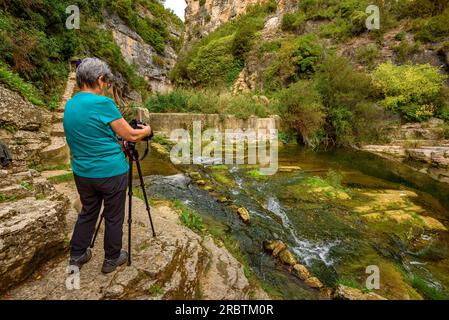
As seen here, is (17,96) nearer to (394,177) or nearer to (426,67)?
(394,177)

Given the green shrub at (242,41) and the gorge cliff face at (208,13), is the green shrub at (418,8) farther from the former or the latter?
the gorge cliff face at (208,13)

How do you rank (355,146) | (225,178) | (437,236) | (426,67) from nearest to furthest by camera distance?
(437,236)
(225,178)
(355,146)
(426,67)

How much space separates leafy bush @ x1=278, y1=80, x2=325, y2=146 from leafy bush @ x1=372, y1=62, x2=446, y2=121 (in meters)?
5.49

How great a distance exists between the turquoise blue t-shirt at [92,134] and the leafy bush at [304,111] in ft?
45.5

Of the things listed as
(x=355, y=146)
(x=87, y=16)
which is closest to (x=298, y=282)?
(x=355, y=146)

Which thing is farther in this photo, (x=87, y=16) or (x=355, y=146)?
(x=87, y=16)

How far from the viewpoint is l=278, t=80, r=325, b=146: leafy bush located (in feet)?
47.0

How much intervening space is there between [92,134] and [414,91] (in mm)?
20027

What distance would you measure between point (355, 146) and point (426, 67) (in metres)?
8.37

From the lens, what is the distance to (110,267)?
2.31m

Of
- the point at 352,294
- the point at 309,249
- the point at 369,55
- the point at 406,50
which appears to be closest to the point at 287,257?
the point at 309,249

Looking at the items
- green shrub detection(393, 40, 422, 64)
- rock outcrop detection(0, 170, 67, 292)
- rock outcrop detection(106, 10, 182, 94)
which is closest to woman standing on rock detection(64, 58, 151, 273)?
rock outcrop detection(0, 170, 67, 292)
